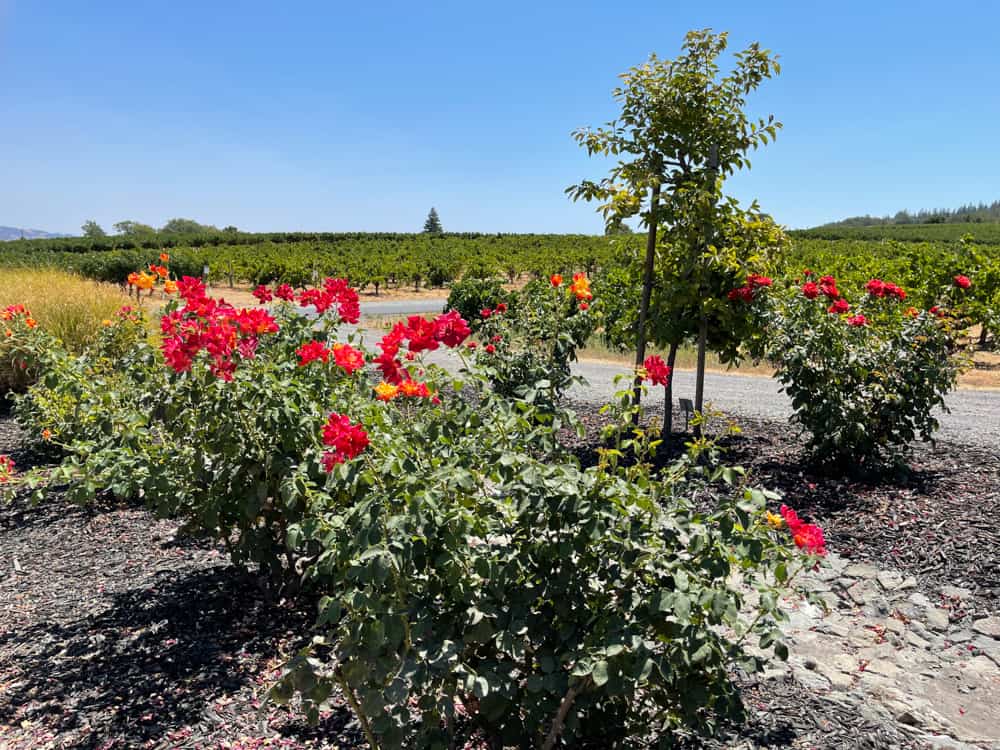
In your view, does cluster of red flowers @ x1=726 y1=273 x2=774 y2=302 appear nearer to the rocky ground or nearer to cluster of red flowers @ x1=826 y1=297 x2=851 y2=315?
cluster of red flowers @ x1=826 y1=297 x2=851 y2=315

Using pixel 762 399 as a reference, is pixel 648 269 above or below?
above

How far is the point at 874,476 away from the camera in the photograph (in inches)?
195

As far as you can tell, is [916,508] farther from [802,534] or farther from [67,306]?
[67,306]

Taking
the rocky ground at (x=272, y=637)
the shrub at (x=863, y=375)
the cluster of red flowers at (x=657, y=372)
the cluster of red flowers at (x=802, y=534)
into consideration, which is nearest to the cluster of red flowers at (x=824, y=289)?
the shrub at (x=863, y=375)

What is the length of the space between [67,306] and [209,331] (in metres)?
6.76

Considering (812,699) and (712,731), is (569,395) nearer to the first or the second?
(812,699)

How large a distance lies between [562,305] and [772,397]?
5017 mm

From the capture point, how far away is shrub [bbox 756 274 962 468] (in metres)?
4.86

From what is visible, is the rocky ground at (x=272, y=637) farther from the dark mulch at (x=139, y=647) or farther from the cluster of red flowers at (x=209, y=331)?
the cluster of red flowers at (x=209, y=331)

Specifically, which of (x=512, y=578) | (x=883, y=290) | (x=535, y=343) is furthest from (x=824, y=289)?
(x=512, y=578)

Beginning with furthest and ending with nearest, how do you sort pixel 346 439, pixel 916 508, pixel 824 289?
pixel 824 289 → pixel 916 508 → pixel 346 439

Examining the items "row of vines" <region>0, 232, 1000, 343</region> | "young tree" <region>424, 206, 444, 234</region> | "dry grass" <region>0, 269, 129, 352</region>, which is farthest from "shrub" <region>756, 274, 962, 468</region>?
"young tree" <region>424, 206, 444, 234</region>

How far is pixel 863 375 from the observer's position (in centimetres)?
491

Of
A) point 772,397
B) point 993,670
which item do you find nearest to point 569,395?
point 772,397
